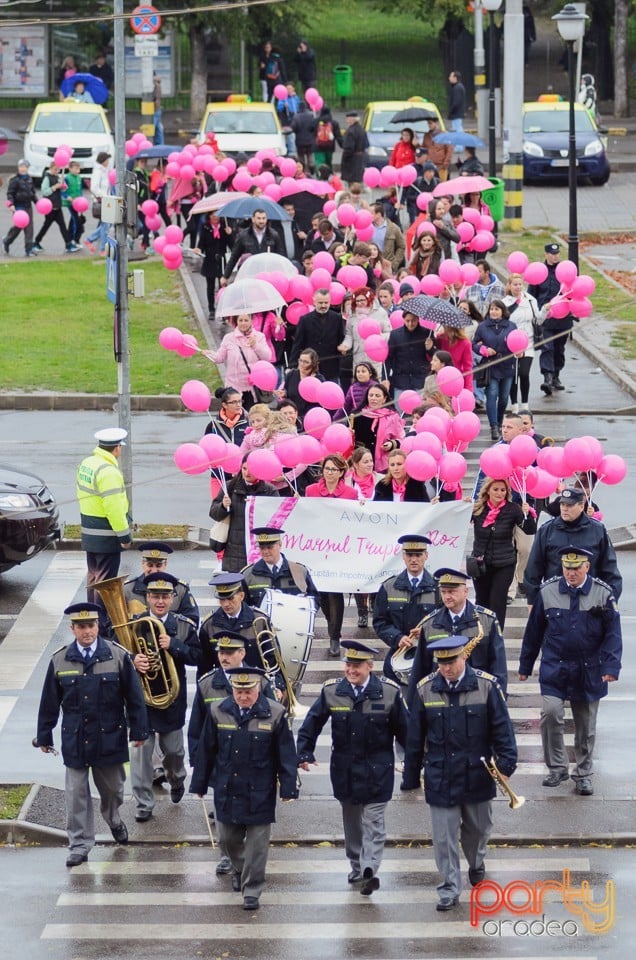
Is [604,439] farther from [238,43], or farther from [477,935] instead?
[238,43]

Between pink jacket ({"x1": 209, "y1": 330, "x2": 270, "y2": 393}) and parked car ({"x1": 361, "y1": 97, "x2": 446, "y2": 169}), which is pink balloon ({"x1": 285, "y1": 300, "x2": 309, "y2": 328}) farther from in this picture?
parked car ({"x1": 361, "y1": 97, "x2": 446, "y2": 169})

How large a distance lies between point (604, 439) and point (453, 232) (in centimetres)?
421

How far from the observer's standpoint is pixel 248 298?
19.6 m

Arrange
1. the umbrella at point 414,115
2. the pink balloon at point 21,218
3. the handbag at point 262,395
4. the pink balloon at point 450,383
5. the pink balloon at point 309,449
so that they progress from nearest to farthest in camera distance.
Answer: the pink balloon at point 309,449, the pink balloon at point 450,383, the handbag at point 262,395, the pink balloon at point 21,218, the umbrella at point 414,115

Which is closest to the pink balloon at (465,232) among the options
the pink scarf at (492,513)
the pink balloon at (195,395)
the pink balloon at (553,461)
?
the pink balloon at (195,395)

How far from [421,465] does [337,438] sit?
0.85m

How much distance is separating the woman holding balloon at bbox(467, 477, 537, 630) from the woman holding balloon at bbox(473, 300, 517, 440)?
20.1 feet

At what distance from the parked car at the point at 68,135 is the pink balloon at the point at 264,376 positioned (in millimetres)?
19815

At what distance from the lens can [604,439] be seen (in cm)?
2253

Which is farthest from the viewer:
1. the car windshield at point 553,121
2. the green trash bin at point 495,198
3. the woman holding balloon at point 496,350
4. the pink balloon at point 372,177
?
the car windshield at point 553,121

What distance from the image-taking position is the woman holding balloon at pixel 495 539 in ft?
47.2

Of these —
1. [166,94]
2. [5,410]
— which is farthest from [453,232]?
[166,94]

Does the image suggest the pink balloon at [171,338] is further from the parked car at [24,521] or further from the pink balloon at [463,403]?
the pink balloon at [463,403]

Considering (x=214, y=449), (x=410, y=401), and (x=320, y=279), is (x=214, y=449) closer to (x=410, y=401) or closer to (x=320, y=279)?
(x=410, y=401)
